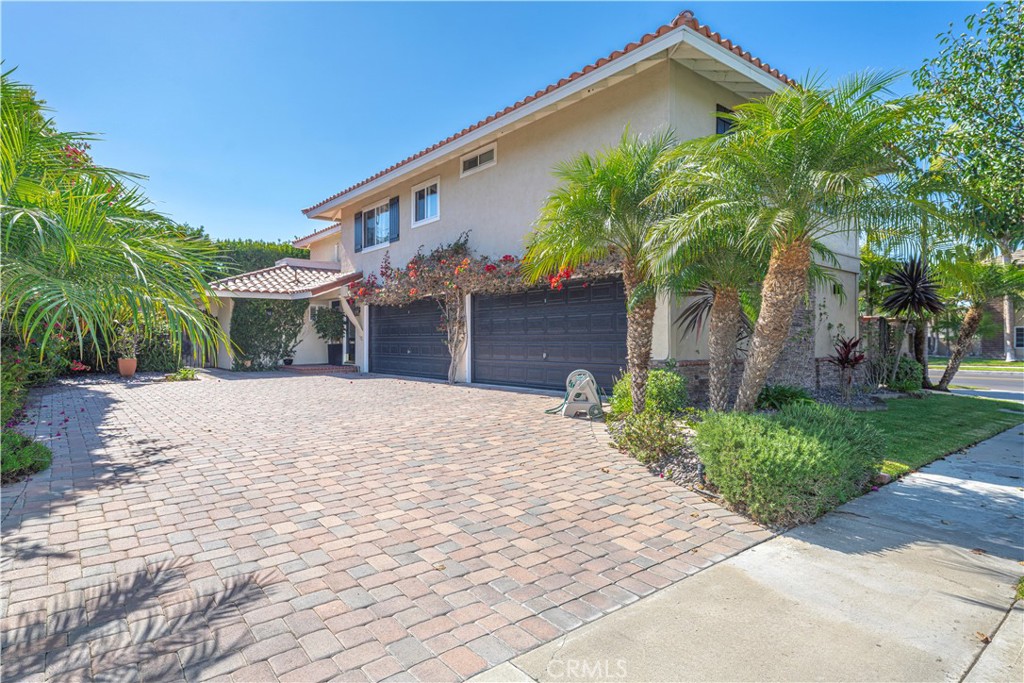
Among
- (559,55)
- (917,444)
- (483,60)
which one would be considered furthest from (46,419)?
(917,444)

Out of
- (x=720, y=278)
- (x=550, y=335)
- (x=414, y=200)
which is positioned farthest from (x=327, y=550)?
(x=414, y=200)

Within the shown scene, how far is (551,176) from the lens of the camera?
12.2 metres

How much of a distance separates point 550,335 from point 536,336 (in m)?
0.51

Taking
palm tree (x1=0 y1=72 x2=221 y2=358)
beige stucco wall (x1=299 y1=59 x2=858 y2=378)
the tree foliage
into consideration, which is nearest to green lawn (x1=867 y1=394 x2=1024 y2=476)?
beige stucco wall (x1=299 y1=59 x2=858 y2=378)

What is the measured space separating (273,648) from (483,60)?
1284 cm

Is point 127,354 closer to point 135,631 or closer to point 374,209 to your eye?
point 374,209

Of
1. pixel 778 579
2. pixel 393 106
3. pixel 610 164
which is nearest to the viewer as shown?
pixel 778 579

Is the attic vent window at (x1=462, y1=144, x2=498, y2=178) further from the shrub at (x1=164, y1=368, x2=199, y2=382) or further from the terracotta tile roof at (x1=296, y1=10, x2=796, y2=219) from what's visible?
the shrub at (x1=164, y1=368, x2=199, y2=382)

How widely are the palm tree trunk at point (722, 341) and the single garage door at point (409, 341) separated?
362 inches

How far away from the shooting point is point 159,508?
478 centimetres

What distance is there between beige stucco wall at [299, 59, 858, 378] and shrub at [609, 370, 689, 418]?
4.16ft

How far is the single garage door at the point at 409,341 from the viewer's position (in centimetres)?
1645

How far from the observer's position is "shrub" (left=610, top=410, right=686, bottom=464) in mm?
6312

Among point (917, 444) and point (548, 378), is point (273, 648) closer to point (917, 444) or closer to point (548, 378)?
point (917, 444)
